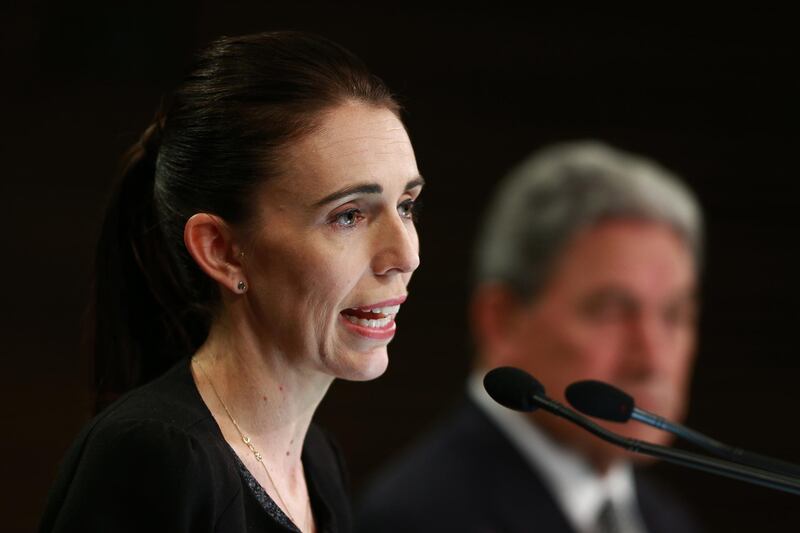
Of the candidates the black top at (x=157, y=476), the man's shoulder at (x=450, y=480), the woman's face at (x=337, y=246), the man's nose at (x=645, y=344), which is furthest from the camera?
the man's nose at (x=645, y=344)

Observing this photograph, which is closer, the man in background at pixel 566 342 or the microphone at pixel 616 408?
the microphone at pixel 616 408

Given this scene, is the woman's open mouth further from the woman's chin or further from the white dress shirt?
the white dress shirt

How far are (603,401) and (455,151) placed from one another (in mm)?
2543

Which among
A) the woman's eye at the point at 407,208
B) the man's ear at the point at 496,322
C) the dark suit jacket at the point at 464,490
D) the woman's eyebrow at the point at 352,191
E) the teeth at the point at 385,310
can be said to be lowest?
the dark suit jacket at the point at 464,490

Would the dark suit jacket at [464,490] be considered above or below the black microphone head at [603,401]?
below

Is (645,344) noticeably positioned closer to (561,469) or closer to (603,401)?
(561,469)

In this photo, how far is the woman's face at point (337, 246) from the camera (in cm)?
131

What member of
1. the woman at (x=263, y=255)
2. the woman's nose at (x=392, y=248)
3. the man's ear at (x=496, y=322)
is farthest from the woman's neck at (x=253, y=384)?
the man's ear at (x=496, y=322)

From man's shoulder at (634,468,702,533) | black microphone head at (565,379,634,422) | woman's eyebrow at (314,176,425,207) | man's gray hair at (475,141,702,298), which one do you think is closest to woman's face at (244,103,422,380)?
woman's eyebrow at (314,176,425,207)

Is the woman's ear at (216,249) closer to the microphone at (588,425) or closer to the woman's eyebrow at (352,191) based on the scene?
the woman's eyebrow at (352,191)

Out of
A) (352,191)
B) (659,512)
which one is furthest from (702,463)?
(659,512)

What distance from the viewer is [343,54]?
140 centimetres

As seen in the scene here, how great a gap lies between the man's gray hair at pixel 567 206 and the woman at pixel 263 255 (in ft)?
5.35

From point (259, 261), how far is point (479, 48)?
2628mm
